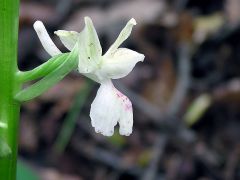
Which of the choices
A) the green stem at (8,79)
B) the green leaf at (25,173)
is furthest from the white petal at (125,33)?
the green leaf at (25,173)

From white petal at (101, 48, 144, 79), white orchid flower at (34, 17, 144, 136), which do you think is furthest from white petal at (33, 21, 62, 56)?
white petal at (101, 48, 144, 79)

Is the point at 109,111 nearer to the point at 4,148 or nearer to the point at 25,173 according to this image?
the point at 4,148

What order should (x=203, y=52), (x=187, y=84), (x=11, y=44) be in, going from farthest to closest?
(x=203, y=52) < (x=187, y=84) < (x=11, y=44)

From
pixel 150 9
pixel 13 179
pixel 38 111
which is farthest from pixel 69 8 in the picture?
pixel 13 179

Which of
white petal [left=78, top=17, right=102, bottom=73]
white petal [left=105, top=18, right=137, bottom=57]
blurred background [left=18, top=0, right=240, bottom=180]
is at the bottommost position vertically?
white petal [left=78, top=17, right=102, bottom=73]

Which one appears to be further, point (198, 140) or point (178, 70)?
point (178, 70)

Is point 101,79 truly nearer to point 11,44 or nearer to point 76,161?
point 11,44

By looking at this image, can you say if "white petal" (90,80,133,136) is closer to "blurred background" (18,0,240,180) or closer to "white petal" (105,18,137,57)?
"white petal" (105,18,137,57)
